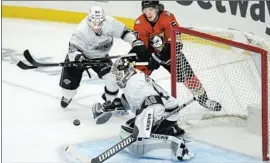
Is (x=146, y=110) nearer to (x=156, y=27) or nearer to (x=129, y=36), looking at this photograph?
(x=129, y=36)

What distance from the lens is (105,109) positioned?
348 cm

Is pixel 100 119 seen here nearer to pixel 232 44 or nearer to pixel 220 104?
pixel 220 104

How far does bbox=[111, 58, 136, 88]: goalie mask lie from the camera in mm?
2928

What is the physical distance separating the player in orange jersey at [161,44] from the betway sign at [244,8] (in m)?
1.18

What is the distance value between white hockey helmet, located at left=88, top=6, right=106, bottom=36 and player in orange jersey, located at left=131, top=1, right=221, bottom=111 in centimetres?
35

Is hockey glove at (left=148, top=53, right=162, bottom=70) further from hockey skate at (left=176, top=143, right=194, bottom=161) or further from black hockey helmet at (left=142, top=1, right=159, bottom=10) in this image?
hockey skate at (left=176, top=143, right=194, bottom=161)

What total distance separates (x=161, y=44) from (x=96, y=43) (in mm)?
347

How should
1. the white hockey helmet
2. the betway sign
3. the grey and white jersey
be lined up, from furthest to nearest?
the betway sign
the grey and white jersey
the white hockey helmet

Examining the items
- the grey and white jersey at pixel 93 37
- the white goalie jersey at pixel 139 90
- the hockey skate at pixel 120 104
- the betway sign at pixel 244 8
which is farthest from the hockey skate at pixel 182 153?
the betway sign at pixel 244 8

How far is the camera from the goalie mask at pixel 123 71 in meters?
2.93

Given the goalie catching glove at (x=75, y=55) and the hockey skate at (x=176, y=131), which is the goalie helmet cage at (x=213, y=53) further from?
the goalie catching glove at (x=75, y=55)

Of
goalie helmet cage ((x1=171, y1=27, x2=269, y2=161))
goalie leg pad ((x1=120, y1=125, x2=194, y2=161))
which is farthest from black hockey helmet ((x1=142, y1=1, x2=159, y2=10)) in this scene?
goalie leg pad ((x1=120, y1=125, x2=194, y2=161))

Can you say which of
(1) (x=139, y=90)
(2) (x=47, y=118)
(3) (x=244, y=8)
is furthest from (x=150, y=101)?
(3) (x=244, y=8)

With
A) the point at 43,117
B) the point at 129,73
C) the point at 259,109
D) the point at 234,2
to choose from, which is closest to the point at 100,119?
the point at 43,117
